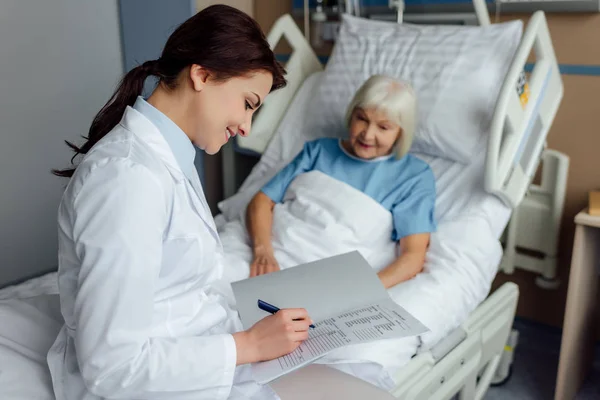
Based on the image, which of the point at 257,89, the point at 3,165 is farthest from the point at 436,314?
the point at 3,165

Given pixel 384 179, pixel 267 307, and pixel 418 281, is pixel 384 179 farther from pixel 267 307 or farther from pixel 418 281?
pixel 267 307

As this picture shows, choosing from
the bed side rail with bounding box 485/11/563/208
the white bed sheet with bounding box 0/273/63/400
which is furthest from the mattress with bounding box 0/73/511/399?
the bed side rail with bounding box 485/11/563/208

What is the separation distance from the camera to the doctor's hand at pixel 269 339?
924 millimetres

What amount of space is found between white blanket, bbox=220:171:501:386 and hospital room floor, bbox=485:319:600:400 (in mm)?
575

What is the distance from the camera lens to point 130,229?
2.58 feet

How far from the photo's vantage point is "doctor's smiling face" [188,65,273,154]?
0.91m

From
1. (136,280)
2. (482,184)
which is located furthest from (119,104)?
(482,184)

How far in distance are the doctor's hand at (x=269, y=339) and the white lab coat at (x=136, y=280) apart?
0.03 meters

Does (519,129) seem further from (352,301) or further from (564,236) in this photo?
(352,301)

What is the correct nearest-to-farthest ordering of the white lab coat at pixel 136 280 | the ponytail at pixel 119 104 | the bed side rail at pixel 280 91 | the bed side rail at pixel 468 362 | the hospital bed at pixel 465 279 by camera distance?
1. the white lab coat at pixel 136 280
2. the ponytail at pixel 119 104
3. the hospital bed at pixel 465 279
4. the bed side rail at pixel 468 362
5. the bed side rail at pixel 280 91

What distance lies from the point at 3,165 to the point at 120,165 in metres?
1.40

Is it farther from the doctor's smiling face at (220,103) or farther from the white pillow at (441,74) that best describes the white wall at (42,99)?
the doctor's smiling face at (220,103)

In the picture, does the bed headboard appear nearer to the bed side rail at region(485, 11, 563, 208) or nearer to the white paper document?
the bed side rail at region(485, 11, 563, 208)

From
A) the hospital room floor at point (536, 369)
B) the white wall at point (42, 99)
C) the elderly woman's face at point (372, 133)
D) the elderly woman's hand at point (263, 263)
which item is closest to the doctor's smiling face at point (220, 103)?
the elderly woman's hand at point (263, 263)
